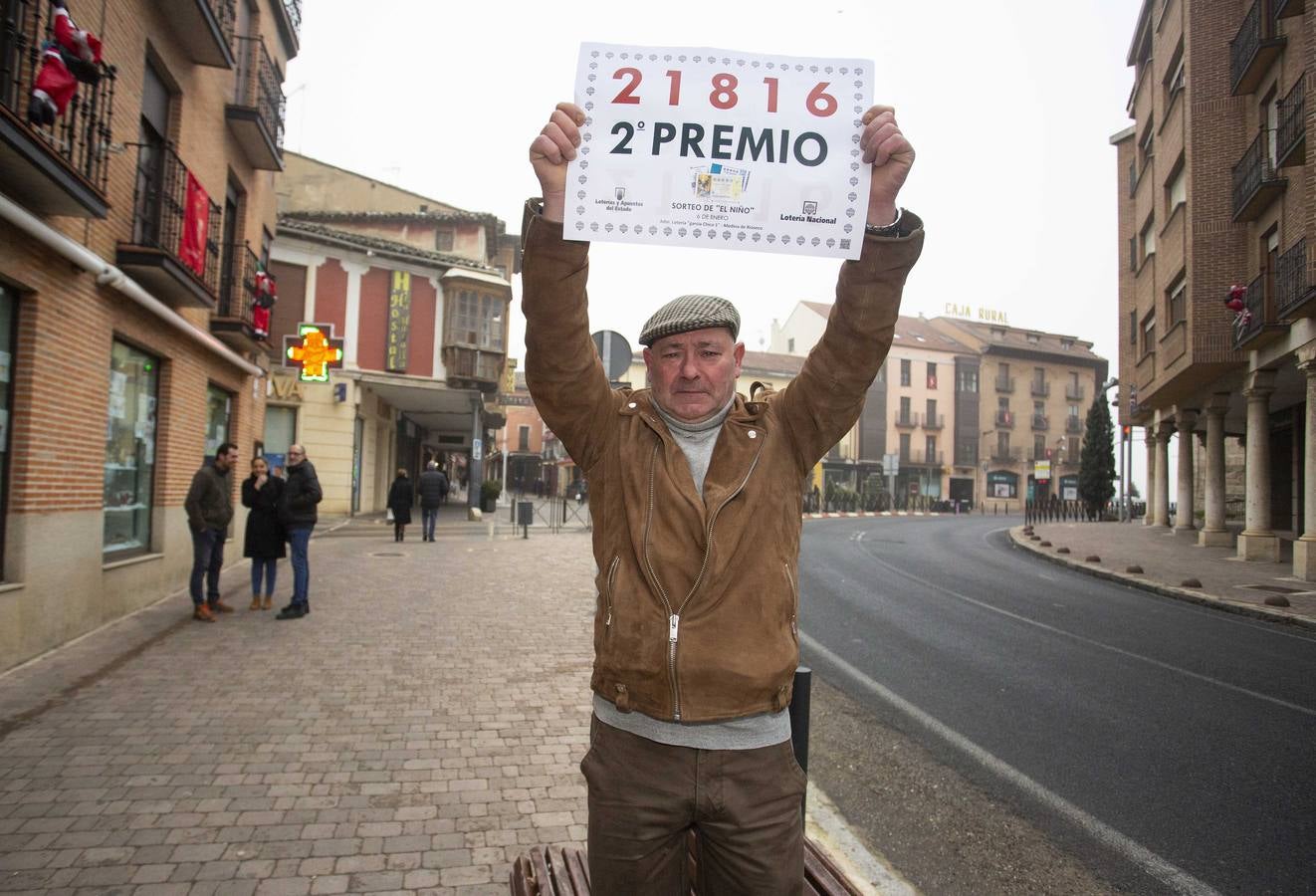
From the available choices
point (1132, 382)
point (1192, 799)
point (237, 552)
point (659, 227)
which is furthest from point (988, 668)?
point (1132, 382)

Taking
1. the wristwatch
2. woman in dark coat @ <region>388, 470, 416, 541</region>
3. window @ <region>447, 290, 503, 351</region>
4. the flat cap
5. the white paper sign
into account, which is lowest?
woman in dark coat @ <region>388, 470, 416, 541</region>

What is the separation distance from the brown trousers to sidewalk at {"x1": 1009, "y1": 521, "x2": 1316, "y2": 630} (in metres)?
10.2

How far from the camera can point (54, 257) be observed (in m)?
6.41

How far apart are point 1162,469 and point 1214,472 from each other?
22.7 feet

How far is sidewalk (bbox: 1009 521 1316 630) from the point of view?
10266 mm

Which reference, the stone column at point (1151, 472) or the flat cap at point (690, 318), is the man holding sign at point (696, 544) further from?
the stone column at point (1151, 472)

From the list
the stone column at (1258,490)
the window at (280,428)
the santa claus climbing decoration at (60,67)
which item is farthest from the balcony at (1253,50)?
the window at (280,428)

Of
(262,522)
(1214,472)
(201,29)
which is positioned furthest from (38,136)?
(1214,472)

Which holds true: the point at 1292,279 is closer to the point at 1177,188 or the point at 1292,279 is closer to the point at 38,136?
the point at 1177,188

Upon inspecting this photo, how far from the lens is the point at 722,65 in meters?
2.05

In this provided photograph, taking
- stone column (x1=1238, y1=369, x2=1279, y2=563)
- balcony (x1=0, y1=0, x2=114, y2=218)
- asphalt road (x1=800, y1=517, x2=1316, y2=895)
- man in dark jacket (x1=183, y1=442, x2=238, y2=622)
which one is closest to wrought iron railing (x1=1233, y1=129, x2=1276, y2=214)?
stone column (x1=1238, y1=369, x2=1279, y2=563)

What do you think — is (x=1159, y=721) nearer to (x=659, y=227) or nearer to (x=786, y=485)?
(x=786, y=485)

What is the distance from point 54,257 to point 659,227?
268 inches

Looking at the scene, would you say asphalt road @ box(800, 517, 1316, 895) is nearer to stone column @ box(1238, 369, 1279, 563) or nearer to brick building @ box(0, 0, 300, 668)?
brick building @ box(0, 0, 300, 668)
